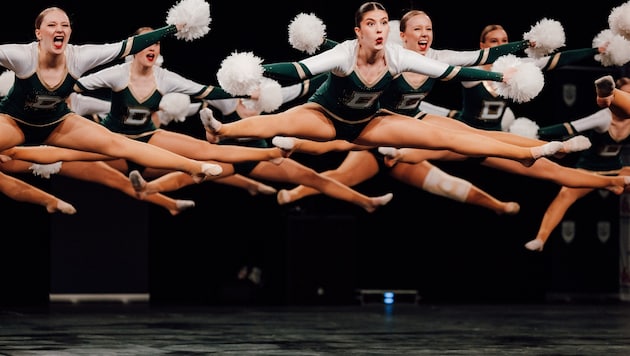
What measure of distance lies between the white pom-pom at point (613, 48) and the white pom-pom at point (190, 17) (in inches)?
102

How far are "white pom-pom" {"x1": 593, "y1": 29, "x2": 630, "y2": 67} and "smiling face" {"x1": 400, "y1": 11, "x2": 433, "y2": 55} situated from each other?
110 centimetres

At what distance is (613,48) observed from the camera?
24.7 feet

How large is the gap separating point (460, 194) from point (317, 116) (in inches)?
96.7

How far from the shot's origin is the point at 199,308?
438 inches

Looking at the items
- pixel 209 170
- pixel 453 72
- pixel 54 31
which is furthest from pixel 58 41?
pixel 453 72

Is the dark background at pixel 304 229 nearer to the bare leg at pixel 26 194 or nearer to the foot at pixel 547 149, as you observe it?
the bare leg at pixel 26 194

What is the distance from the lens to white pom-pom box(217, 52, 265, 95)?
6246 mm

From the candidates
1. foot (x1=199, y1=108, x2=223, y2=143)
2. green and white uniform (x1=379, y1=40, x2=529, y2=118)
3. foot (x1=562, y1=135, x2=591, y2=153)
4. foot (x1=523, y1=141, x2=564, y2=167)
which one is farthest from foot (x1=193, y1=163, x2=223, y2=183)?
foot (x1=562, y1=135, x2=591, y2=153)

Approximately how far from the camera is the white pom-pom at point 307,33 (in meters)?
6.95

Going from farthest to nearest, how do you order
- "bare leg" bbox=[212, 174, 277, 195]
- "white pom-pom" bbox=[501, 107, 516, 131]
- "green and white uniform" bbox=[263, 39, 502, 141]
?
"bare leg" bbox=[212, 174, 277, 195] → "white pom-pom" bbox=[501, 107, 516, 131] → "green and white uniform" bbox=[263, 39, 502, 141]

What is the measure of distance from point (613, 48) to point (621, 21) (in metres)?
0.36

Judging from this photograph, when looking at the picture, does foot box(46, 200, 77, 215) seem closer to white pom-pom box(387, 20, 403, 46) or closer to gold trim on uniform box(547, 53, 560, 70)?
white pom-pom box(387, 20, 403, 46)

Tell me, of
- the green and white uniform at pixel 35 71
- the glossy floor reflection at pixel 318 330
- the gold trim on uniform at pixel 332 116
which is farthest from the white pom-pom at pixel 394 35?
the glossy floor reflection at pixel 318 330

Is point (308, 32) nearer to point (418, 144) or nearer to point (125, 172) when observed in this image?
point (418, 144)
